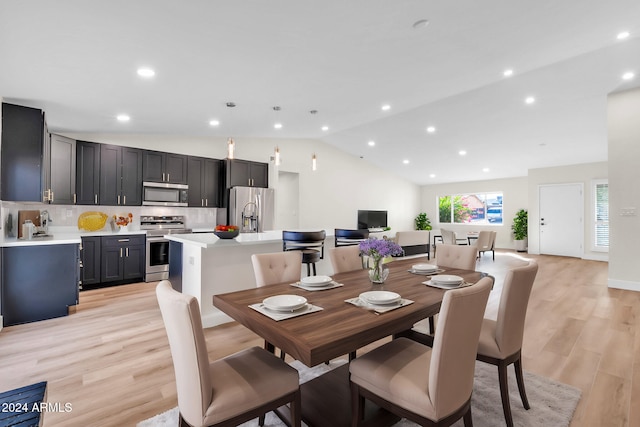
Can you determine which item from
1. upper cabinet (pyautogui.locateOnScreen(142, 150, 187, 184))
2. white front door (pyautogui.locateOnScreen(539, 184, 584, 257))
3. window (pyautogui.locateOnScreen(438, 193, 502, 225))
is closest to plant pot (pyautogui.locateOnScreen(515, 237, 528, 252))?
white front door (pyautogui.locateOnScreen(539, 184, 584, 257))

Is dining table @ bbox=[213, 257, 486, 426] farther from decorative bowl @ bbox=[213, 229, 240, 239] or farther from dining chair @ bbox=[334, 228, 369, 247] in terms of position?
dining chair @ bbox=[334, 228, 369, 247]

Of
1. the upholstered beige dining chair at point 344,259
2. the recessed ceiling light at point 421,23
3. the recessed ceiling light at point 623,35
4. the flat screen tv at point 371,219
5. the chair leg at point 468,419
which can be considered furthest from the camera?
the flat screen tv at point 371,219

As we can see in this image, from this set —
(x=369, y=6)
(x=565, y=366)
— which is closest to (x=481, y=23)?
(x=369, y=6)

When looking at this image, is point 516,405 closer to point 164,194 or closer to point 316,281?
point 316,281

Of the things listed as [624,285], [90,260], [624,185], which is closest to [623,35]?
[624,185]

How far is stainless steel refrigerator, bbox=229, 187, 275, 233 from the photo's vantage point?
6.18 m

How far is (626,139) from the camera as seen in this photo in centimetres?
478

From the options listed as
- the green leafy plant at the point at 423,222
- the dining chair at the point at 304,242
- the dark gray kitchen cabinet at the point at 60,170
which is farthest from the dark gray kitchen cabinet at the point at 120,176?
the green leafy plant at the point at 423,222

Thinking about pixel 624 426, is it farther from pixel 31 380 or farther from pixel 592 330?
pixel 31 380

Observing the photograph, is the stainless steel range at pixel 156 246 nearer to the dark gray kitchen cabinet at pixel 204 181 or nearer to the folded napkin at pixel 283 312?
the dark gray kitchen cabinet at pixel 204 181

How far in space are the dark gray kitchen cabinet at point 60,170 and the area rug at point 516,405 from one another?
155 inches

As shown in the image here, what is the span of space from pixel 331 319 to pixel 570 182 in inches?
378

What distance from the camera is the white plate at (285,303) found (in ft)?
4.82

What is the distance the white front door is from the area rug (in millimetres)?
7800
